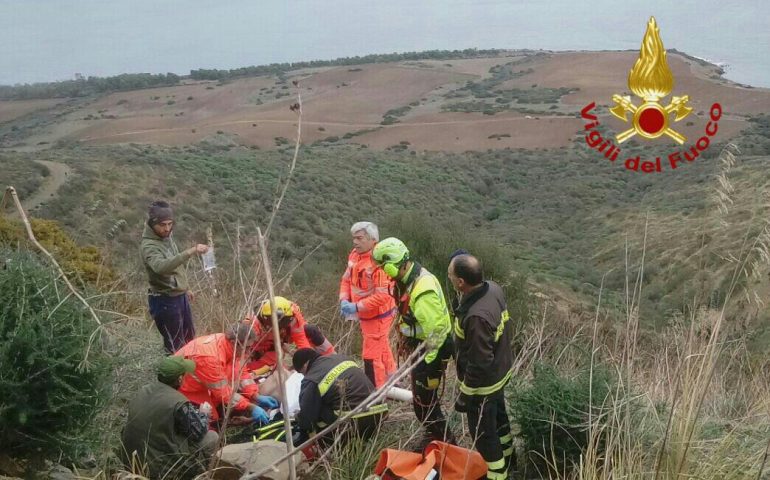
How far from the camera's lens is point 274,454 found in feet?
13.0

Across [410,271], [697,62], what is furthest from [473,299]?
[697,62]

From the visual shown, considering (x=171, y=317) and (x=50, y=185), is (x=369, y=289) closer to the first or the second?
(x=171, y=317)

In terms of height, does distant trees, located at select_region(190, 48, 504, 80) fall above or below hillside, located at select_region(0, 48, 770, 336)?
above

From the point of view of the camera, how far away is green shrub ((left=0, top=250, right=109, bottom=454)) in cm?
289

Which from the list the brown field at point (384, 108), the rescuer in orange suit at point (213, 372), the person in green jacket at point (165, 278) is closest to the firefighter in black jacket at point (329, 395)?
the rescuer in orange suit at point (213, 372)

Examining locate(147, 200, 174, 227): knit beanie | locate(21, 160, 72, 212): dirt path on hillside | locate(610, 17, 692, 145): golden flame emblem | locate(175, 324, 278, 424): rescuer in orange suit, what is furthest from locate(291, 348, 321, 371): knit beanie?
locate(21, 160, 72, 212): dirt path on hillside

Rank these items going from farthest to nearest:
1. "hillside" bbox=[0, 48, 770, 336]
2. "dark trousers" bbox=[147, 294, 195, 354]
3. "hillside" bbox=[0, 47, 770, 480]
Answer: "hillside" bbox=[0, 48, 770, 336], "dark trousers" bbox=[147, 294, 195, 354], "hillside" bbox=[0, 47, 770, 480]

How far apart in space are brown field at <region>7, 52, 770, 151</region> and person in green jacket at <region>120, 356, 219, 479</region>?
140ft

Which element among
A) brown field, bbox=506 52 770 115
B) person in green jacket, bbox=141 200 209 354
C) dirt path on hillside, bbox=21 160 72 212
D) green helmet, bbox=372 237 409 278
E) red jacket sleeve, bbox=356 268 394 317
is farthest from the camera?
brown field, bbox=506 52 770 115

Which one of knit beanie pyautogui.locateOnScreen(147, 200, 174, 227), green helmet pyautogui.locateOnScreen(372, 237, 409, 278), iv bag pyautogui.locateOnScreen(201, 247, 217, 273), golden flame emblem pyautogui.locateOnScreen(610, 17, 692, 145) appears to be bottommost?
iv bag pyautogui.locateOnScreen(201, 247, 217, 273)

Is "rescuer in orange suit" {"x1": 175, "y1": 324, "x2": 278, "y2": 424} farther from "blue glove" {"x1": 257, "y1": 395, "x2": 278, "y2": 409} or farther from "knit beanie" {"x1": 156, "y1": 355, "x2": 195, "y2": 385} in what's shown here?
"knit beanie" {"x1": 156, "y1": 355, "x2": 195, "y2": 385}

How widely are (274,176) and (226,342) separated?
3115 centimetres

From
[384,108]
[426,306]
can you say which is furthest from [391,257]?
[384,108]

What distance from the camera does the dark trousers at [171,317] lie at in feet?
17.9
